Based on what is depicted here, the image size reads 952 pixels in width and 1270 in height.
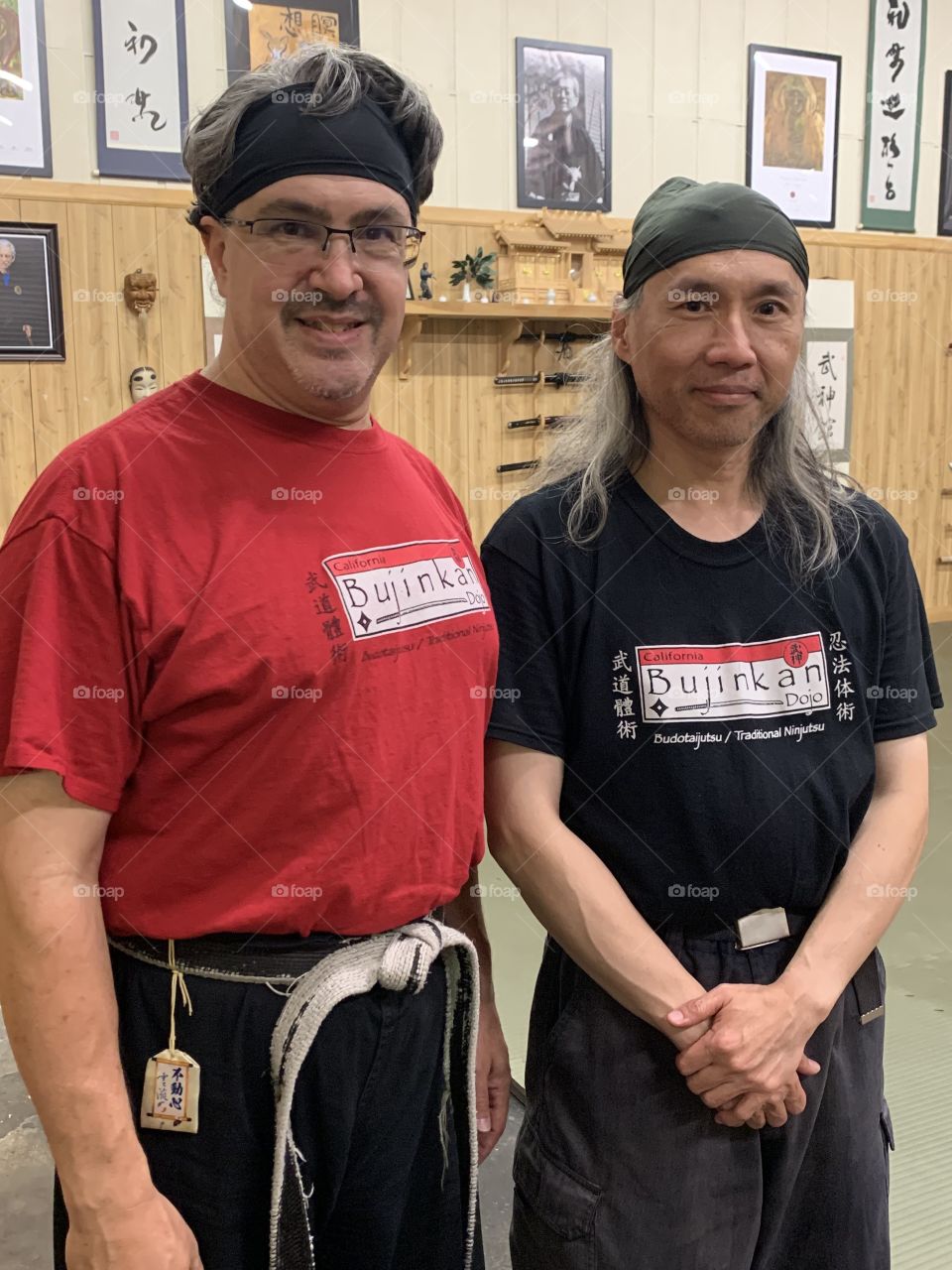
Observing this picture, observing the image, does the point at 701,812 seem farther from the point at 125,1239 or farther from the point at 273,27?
the point at 273,27

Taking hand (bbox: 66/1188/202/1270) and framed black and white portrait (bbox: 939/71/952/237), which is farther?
framed black and white portrait (bbox: 939/71/952/237)

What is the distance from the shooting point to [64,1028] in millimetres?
998

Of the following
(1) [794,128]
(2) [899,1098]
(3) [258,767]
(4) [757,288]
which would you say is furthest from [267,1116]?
(1) [794,128]

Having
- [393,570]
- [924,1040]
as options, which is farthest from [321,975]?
[924,1040]

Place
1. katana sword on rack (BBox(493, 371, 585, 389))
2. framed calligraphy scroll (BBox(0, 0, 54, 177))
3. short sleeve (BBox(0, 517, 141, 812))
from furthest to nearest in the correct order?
katana sword on rack (BBox(493, 371, 585, 389)) < framed calligraphy scroll (BBox(0, 0, 54, 177)) < short sleeve (BBox(0, 517, 141, 812))

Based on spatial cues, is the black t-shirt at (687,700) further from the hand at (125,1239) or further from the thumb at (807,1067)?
the hand at (125,1239)

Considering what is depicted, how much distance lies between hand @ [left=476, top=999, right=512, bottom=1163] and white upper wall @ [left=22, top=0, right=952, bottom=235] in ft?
13.4

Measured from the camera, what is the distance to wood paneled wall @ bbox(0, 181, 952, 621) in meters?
4.45

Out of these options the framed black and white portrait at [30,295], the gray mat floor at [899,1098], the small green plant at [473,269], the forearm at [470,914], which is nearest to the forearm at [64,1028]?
the forearm at [470,914]

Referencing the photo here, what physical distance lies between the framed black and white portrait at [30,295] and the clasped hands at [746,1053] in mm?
4045

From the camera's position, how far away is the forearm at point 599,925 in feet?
4.11

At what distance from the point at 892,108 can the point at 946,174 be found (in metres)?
0.56

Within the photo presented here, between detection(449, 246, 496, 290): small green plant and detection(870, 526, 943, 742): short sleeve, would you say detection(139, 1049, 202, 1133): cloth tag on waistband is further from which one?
detection(449, 246, 496, 290): small green plant

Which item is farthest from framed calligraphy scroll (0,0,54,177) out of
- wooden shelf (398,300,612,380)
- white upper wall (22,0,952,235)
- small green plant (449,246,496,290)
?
small green plant (449,246,496,290)
